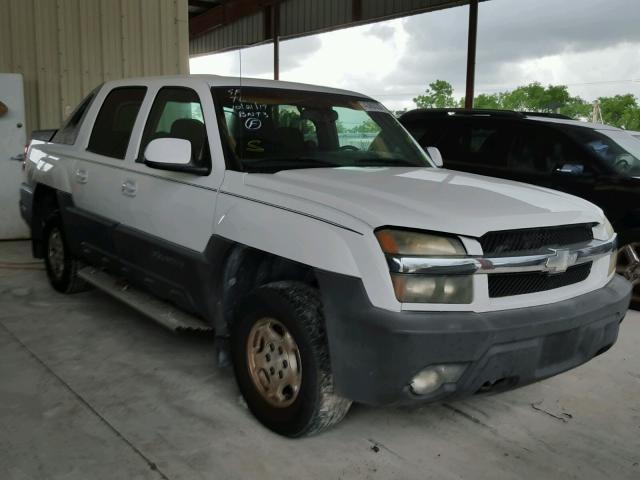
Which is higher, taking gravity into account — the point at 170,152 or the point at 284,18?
the point at 284,18

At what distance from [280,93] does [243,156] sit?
2.26ft

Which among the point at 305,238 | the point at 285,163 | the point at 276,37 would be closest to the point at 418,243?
the point at 305,238

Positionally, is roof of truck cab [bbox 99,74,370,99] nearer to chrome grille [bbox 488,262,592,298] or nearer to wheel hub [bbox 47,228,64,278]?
wheel hub [bbox 47,228,64,278]

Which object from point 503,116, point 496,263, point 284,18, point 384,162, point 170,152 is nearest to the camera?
point 496,263

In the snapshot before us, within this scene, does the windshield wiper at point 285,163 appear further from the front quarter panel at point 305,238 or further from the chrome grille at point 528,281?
the chrome grille at point 528,281

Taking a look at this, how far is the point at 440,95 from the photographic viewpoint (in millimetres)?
15445

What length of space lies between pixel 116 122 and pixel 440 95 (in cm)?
1212

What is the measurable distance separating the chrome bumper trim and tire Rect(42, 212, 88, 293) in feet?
11.6

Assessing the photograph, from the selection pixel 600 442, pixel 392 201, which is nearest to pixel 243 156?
pixel 392 201

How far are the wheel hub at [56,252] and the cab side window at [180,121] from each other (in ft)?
5.69

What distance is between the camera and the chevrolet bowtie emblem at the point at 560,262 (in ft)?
8.93

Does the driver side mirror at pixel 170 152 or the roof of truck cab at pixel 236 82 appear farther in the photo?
the roof of truck cab at pixel 236 82

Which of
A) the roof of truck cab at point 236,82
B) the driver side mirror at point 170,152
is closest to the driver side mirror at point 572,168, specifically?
the roof of truck cab at point 236,82

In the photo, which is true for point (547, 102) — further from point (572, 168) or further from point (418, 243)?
point (418, 243)
